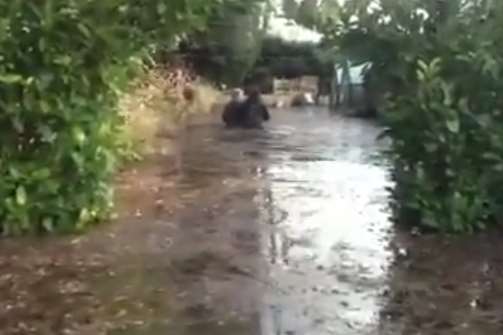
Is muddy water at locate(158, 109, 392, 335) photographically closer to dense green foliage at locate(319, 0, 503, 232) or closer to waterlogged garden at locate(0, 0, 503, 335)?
waterlogged garden at locate(0, 0, 503, 335)

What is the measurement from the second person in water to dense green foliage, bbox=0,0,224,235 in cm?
674

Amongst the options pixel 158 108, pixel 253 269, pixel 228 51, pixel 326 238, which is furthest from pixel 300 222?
pixel 228 51

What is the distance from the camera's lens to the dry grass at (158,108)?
409 inches

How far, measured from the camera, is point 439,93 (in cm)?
598

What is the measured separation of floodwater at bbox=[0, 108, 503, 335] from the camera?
450 cm

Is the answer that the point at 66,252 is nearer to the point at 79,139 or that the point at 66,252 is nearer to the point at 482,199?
the point at 79,139

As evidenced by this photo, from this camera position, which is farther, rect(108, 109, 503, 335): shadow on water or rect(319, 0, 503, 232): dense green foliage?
rect(319, 0, 503, 232): dense green foliage

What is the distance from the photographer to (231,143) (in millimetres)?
11406

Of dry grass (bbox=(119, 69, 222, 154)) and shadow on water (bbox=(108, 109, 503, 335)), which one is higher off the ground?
dry grass (bbox=(119, 69, 222, 154))

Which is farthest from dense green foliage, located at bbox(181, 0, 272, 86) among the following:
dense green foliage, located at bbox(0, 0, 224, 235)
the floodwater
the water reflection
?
dense green foliage, located at bbox(0, 0, 224, 235)

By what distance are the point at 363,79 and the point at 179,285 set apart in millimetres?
2200

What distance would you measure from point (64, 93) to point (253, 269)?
1.55 meters

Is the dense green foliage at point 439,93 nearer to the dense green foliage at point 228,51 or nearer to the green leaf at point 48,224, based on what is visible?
the green leaf at point 48,224

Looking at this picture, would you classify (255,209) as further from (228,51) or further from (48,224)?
(228,51)
